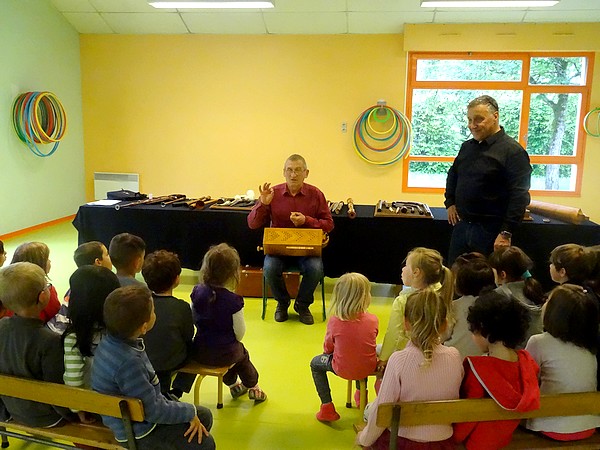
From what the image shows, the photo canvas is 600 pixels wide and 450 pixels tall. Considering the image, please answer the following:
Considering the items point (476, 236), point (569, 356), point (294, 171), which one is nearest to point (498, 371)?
point (569, 356)

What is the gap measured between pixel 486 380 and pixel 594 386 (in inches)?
17.1

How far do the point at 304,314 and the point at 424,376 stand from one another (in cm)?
223

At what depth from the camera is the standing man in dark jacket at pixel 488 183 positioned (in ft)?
10.3

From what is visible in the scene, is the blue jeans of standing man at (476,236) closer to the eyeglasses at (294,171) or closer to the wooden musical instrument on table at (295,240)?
the wooden musical instrument on table at (295,240)

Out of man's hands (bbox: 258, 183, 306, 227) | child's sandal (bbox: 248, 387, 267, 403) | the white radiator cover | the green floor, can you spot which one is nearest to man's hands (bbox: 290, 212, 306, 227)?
man's hands (bbox: 258, 183, 306, 227)

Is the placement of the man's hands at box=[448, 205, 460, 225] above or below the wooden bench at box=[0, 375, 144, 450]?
above

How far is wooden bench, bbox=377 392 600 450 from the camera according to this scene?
157cm

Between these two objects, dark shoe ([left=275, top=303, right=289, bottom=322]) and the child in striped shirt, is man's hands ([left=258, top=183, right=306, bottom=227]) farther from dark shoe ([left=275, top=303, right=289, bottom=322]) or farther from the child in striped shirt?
the child in striped shirt

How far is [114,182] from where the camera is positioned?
8078 mm

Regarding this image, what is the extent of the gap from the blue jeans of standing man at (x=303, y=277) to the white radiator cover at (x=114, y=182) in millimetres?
4768

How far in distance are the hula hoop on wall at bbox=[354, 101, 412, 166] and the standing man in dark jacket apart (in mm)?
4045

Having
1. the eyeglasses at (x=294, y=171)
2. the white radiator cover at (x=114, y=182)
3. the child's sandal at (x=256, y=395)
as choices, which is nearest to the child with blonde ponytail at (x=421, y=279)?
the child's sandal at (x=256, y=395)

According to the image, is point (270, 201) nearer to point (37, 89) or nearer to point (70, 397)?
point (70, 397)

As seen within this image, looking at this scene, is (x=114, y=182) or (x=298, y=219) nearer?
(x=298, y=219)
